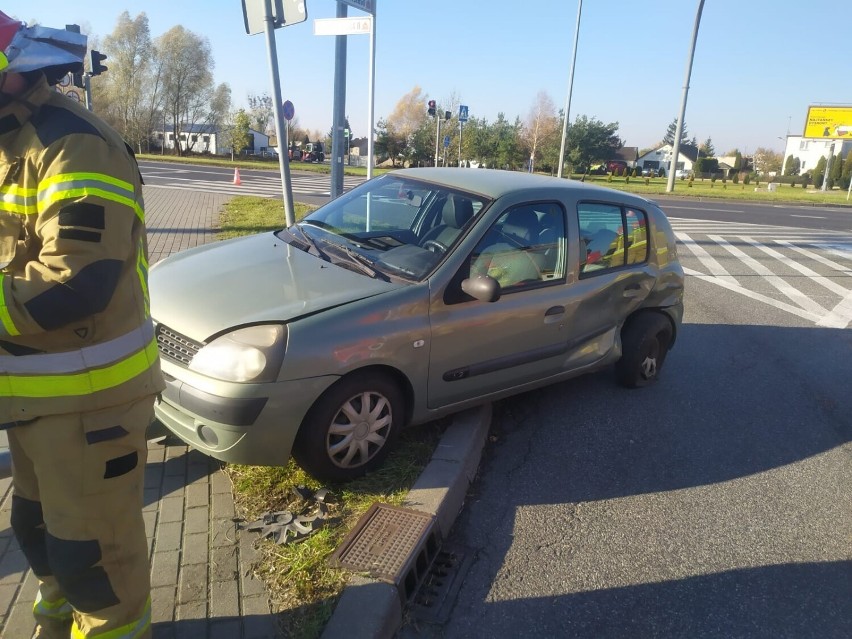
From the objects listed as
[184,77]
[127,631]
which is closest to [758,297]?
[127,631]

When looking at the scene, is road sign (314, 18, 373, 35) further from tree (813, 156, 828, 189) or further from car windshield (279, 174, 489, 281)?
tree (813, 156, 828, 189)

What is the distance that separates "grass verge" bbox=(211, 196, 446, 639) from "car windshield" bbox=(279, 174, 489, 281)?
1047 mm

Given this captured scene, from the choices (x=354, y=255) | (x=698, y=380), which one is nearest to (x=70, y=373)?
(x=354, y=255)

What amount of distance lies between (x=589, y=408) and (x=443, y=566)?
2.16 m

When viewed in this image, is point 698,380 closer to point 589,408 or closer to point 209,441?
point 589,408

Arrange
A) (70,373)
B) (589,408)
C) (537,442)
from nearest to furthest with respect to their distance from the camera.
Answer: (70,373) → (537,442) → (589,408)

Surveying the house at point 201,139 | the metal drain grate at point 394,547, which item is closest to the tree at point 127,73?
the house at point 201,139

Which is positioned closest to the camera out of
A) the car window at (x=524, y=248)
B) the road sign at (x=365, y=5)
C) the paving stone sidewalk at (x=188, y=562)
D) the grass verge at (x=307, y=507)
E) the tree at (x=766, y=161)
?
the paving stone sidewalk at (x=188, y=562)

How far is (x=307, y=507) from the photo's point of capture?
10.3 feet

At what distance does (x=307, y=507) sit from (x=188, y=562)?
2.05ft

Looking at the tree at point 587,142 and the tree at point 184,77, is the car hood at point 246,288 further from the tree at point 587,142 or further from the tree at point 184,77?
the tree at point 184,77

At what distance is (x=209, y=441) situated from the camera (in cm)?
302

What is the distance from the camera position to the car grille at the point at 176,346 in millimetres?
3076

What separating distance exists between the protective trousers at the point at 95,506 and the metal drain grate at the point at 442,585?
1090mm
